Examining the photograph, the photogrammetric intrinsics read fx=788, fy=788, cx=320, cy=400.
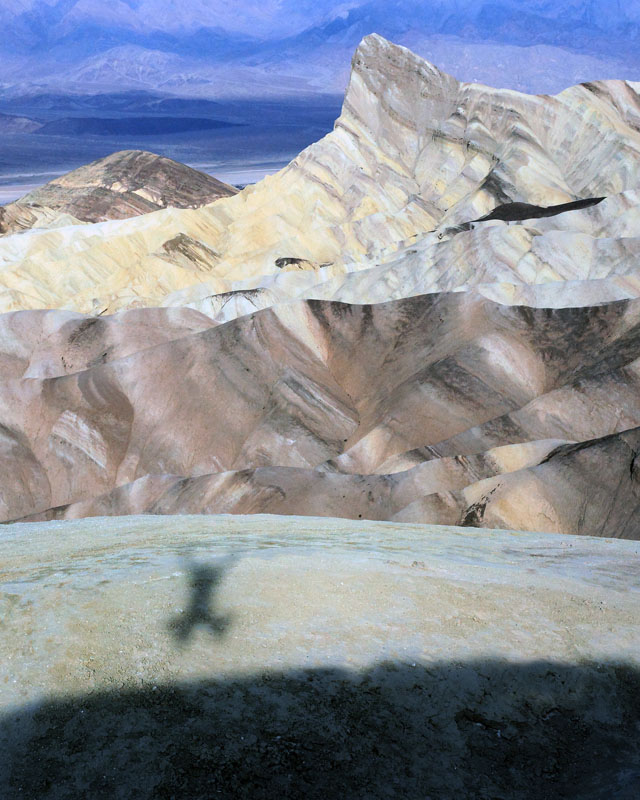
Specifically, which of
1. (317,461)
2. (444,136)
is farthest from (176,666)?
(444,136)

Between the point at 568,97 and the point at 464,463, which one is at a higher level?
the point at 568,97

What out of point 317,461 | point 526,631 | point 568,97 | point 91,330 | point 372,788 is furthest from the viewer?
point 568,97

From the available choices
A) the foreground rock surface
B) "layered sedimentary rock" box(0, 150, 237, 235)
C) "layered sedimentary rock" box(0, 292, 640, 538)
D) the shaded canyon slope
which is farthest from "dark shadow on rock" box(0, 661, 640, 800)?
"layered sedimentary rock" box(0, 150, 237, 235)

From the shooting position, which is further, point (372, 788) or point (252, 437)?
point (252, 437)

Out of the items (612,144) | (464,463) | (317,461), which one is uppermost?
(612,144)

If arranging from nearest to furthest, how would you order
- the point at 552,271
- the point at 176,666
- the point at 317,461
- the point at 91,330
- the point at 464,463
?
the point at 176,666
the point at 464,463
the point at 317,461
the point at 91,330
the point at 552,271

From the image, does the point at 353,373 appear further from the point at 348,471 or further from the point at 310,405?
the point at 348,471

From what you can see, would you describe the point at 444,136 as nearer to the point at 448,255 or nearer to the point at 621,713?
the point at 448,255

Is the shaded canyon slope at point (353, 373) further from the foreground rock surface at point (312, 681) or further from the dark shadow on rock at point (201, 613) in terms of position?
the dark shadow on rock at point (201, 613)
